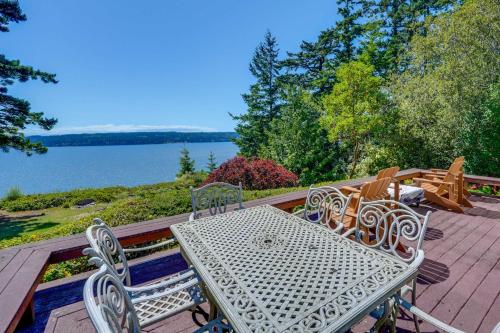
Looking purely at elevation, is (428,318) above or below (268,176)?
above

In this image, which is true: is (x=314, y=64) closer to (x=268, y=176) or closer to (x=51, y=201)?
(x=268, y=176)

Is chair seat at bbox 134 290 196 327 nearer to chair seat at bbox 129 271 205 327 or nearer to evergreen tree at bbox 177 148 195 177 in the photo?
chair seat at bbox 129 271 205 327

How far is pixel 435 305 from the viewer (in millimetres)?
2084

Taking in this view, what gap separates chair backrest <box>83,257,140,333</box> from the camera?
802 mm

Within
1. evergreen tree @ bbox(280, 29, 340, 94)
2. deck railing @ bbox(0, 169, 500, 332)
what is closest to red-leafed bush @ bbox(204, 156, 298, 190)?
deck railing @ bbox(0, 169, 500, 332)

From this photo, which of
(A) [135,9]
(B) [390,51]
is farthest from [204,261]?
(B) [390,51]

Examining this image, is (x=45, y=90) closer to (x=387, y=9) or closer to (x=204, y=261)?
(x=204, y=261)

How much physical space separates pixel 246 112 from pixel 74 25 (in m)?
13.1

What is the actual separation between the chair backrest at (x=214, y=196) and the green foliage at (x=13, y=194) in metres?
16.5

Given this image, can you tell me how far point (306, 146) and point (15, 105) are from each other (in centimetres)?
1245

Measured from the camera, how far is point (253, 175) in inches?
337

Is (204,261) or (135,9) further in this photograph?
(135,9)

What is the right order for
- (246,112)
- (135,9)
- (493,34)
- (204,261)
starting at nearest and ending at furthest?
(204,261), (493,34), (135,9), (246,112)

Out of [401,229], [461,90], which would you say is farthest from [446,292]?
[461,90]
